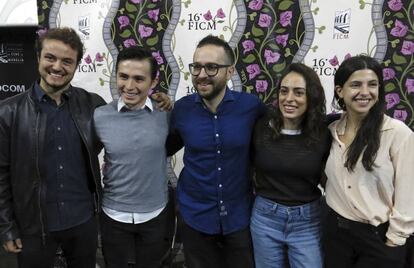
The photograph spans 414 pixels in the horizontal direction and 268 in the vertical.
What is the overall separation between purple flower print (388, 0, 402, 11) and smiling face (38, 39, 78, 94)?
168 centimetres

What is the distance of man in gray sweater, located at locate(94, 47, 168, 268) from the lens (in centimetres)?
160

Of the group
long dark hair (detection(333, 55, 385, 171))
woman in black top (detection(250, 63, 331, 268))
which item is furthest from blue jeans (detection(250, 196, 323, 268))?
long dark hair (detection(333, 55, 385, 171))

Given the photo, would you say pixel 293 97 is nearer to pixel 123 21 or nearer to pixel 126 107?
pixel 126 107

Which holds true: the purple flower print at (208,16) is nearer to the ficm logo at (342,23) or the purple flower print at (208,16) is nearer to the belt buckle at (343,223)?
the ficm logo at (342,23)

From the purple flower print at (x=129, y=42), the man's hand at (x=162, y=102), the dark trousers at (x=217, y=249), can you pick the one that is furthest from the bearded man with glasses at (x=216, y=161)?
the purple flower print at (x=129, y=42)

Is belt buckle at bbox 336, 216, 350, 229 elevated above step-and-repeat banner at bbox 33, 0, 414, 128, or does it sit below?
below

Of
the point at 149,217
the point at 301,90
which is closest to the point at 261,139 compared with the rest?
the point at 301,90

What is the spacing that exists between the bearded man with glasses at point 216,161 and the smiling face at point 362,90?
1.41 feet

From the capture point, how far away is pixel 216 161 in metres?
1.59

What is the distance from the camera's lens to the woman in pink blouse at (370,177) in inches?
54.0

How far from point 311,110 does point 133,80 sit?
2.56 ft

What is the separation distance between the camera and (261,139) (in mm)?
1585

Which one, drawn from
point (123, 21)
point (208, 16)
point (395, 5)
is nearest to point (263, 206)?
point (208, 16)

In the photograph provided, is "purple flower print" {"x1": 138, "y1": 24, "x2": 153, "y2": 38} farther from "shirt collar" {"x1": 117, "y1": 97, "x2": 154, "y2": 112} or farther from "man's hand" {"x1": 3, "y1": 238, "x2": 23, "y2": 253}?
"man's hand" {"x1": 3, "y1": 238, "x2": 23, "y2": 253}
